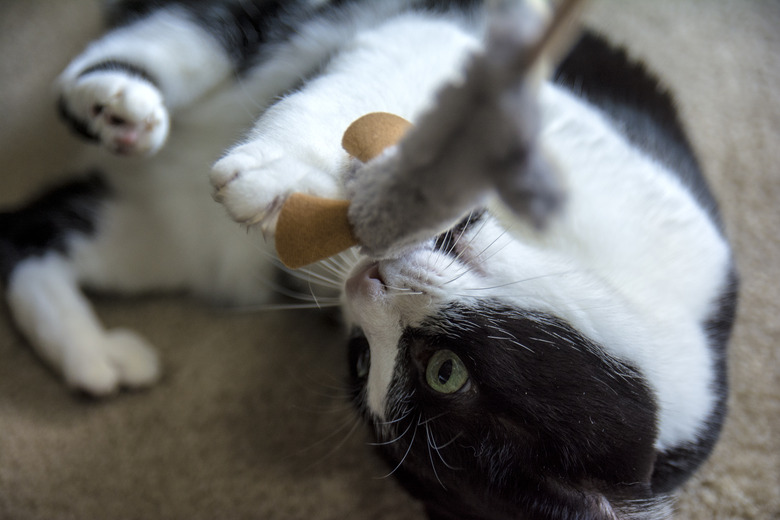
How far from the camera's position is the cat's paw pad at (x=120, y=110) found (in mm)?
872

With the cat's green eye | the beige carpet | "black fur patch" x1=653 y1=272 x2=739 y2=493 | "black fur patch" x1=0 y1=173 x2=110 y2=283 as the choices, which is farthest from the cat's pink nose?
"black fur patch" x1=0 y1=173 x2=110 y2=283

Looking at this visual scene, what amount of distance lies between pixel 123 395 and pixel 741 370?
1230 mm

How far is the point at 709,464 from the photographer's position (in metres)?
1.05

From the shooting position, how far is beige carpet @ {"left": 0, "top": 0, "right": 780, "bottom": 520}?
100cm

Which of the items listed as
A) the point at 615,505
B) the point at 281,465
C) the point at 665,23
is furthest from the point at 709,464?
the point at 665,23

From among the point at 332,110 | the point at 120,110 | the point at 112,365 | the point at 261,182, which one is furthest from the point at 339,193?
the point at 112,365

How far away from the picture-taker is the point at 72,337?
1.06 m

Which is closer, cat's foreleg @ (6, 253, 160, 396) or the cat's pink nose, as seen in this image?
the cat's pink nose

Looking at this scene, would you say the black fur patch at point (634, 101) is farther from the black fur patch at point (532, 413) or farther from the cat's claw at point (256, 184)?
the cat's claw at point (256, 184)

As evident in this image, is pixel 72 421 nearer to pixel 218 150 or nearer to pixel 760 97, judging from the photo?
pixel 218 150

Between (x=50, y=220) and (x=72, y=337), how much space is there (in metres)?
0.28

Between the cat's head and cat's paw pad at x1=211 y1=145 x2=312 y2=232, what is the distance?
15 centimetres

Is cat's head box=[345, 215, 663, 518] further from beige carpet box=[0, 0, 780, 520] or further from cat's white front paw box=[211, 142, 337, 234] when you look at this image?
beige carpet box=[0, 0, 780, 520]

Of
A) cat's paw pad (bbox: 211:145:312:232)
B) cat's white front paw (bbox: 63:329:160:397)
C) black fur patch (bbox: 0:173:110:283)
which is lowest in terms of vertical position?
cat's white front paw (bbox: 63:329:160:397)
